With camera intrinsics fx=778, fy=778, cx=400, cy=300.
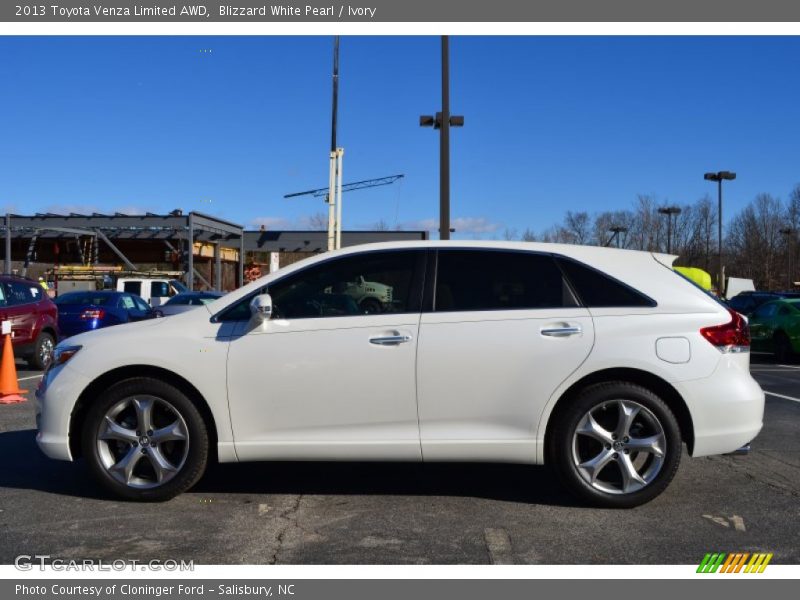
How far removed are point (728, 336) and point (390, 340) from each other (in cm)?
210

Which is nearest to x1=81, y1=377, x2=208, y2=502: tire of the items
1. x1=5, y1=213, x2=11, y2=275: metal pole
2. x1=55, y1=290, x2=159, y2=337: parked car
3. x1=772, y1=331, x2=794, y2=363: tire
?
x1=55, y1=290, x2=159, y2=337: parked car

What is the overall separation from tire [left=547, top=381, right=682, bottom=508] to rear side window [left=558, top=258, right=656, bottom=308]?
512mm

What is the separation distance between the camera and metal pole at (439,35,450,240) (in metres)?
15.2

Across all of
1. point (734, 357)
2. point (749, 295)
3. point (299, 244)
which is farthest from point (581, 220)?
point (734, 357)

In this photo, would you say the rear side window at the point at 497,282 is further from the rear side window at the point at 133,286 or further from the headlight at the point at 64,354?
the rear side window at the point at 133,286

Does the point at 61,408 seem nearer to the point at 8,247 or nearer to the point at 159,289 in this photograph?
the point at 159,289

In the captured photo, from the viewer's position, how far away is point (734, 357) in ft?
15.9

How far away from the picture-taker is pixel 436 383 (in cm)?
476

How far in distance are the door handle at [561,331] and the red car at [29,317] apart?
992 centimetres

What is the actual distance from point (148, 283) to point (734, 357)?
24549 mm

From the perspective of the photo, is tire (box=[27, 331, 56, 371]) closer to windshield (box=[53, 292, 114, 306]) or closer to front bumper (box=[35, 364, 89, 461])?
windshield (box=[53, 292, 114, 306])
